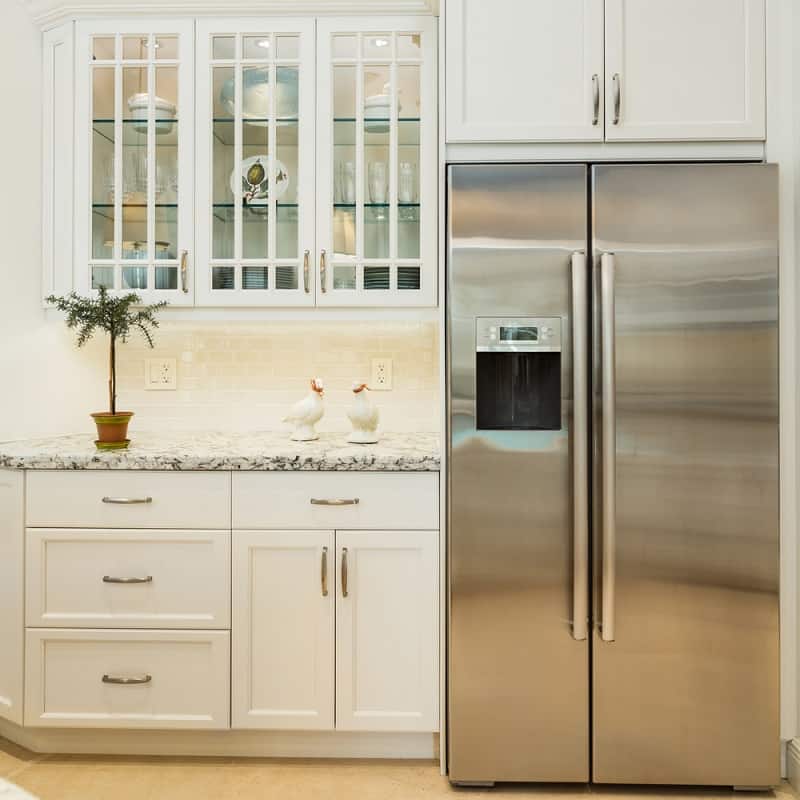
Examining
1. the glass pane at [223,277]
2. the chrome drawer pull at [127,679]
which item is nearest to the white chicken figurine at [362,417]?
the glass pane at [223,277]

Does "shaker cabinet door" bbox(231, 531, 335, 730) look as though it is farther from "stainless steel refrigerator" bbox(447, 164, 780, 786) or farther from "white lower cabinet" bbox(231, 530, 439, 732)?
"stainless steel refrigerator" bbox(447, 164, 780, 786)

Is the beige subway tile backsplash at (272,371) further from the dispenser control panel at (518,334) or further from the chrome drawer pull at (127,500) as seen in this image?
the dispenser control panel at (518,334)

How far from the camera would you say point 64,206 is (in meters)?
2.39

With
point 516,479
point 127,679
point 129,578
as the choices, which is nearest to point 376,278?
point 516,479

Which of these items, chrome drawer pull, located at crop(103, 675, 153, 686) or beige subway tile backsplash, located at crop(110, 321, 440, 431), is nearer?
chrome drawer pull, located at crop(103, 675, 153, 686)

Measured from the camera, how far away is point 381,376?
2.65 m

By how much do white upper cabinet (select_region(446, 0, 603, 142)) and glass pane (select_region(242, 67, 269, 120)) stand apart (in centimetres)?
76

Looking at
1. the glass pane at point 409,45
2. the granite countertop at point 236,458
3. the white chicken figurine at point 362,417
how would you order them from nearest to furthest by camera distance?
the granite countertop at point 236,458 → the white chicken figurine at point 362,417 → the glass pane at point 409,45

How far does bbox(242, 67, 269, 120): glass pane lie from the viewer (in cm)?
237

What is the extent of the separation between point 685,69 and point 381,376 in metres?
1.42

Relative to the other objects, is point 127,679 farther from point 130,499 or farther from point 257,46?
point 257,46

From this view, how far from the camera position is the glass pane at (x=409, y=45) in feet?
7.67

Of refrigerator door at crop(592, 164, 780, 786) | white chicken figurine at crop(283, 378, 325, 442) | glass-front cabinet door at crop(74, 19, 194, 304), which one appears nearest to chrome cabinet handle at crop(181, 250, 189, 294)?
glass-front cabinet door at crop(74, 19, 194, 304)

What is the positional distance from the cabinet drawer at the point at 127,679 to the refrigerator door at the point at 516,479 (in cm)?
73
